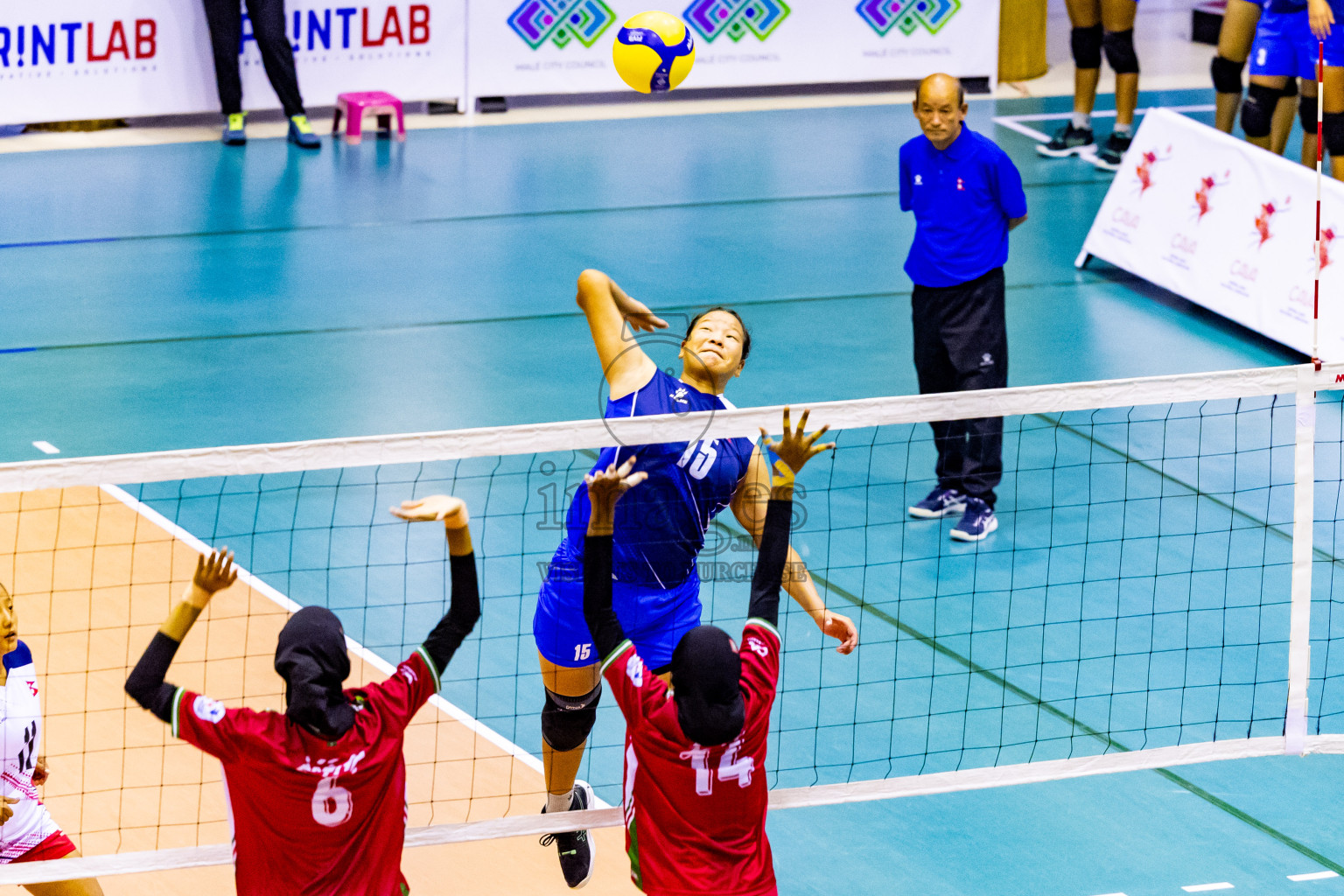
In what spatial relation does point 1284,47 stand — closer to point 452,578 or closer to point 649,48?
point 649,48

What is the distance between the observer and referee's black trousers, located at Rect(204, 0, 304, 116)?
1482 centimetres

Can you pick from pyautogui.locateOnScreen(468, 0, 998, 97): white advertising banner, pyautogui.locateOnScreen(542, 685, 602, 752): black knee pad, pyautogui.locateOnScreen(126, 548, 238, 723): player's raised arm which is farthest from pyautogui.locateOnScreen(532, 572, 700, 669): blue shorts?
pyautogui.locateOnScreen(468, 0, 998, 97): white advertising banner

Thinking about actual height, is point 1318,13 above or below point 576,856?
above

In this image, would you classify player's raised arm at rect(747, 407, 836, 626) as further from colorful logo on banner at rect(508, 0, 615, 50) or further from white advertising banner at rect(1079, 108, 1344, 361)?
colorful logo on banner at rect(508, 0, 615, 50)

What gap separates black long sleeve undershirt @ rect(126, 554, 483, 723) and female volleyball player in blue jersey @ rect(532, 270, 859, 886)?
852mm

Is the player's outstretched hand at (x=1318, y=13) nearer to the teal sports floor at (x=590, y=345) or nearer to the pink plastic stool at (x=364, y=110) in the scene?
the teal sports floor at (x=590, y=345)

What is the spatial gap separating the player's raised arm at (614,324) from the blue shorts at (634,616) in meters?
0.67

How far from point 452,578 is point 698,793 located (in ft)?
2.87

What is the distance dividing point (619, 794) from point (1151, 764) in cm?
201

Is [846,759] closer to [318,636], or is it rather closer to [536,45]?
[318,636]

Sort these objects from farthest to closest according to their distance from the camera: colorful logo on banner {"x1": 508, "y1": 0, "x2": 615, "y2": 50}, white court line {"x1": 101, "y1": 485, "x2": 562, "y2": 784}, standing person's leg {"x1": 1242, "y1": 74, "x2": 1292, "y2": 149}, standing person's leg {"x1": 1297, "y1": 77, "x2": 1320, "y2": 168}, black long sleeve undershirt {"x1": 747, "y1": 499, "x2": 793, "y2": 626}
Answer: colorful logo on banner {"x1": 508, "y1": 0, "x2": 615, "y2": 50}
standing person's leg {"x1": 1297, "y1": 77, "x2": 1320, "y2": 168}
standing person's leg {"x1": 1242, "y1": 74, "x2": 1292, "y2": 149}
white court line {"x1": 101, "y1": 485, "x2": 562, "y2": 784}
black long sleeve undershirt {"x1": 747, "y1": 499, "x2": 793, "y2": 626}

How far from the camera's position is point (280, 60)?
595 inches

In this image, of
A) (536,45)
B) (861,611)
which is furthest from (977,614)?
(536,45)

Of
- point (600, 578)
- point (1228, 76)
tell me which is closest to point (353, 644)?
point (600, 578)
